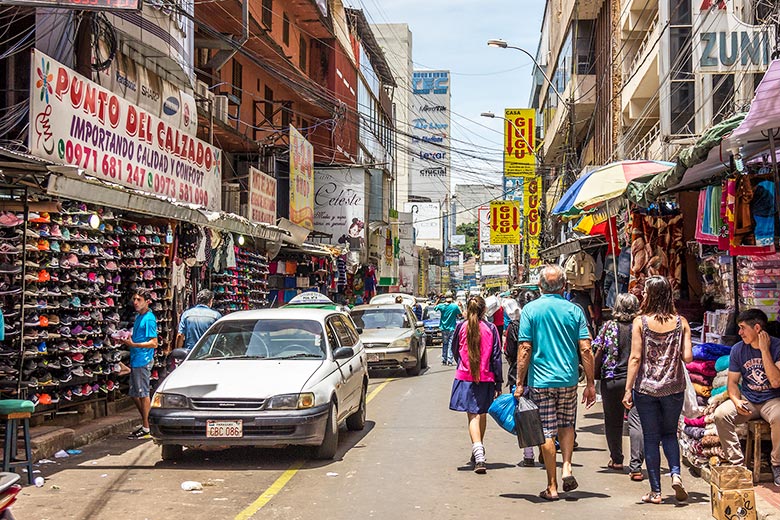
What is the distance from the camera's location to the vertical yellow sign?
35.3 meters

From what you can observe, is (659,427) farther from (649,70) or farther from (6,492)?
(649,70)

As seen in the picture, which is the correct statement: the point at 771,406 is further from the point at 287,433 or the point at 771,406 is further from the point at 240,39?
the point at 240,39

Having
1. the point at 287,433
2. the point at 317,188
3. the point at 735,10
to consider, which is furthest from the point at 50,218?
the point at 317,188

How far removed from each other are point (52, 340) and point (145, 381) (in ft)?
4.15

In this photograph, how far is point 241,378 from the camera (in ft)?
31.0

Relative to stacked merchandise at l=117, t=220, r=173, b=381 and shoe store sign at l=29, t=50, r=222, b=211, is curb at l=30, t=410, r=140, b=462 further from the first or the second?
shoe store sign at l=29, t=50, r=222, b=211

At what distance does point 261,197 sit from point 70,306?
1305 cm

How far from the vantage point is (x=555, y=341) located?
7.86m

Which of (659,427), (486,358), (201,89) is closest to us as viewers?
(659,427)

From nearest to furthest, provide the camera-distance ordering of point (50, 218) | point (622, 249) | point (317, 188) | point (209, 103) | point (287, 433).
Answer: point (287, 433) < point (50, 218) < point (622, 249) < point (209, 103) < point (317, 188)

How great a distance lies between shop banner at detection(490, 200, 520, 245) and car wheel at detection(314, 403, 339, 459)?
129 feet

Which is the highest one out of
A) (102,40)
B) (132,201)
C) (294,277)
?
(102,40)

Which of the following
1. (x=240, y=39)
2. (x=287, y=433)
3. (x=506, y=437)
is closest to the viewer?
(x=287, y=433)

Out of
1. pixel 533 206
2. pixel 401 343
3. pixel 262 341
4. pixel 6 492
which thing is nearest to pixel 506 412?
pixel 262 341
